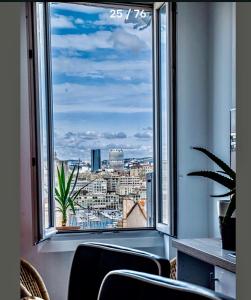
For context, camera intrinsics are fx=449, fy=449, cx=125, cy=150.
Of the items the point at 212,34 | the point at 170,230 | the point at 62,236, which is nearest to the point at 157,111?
the point at 212,34

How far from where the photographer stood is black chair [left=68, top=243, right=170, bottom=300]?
208 cm

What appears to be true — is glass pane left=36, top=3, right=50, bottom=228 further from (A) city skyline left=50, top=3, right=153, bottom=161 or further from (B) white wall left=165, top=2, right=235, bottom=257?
(B) white wall left=165, top=2, right=235, bottom=257

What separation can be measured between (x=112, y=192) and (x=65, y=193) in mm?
422

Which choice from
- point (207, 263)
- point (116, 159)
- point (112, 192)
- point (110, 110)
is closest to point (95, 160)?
point (116, 159)

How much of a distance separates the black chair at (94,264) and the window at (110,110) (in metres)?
1.56

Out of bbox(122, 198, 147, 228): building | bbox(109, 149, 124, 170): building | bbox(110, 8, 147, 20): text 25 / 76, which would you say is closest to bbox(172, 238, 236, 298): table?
bbox(122, 198, 147, 228): building

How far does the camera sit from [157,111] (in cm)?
405

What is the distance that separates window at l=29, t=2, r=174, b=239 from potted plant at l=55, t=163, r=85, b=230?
0.03 metres

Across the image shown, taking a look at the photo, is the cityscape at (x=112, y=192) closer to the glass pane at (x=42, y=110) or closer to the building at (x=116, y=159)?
the building at (x=116, y=159)

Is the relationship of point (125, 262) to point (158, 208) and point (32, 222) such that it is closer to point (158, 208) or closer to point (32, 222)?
point (32, 222)

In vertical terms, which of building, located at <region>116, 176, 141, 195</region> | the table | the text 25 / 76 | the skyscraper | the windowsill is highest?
the text 25 / 76

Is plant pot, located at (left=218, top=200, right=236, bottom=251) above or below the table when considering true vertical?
above

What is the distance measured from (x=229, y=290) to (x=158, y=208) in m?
1.74
